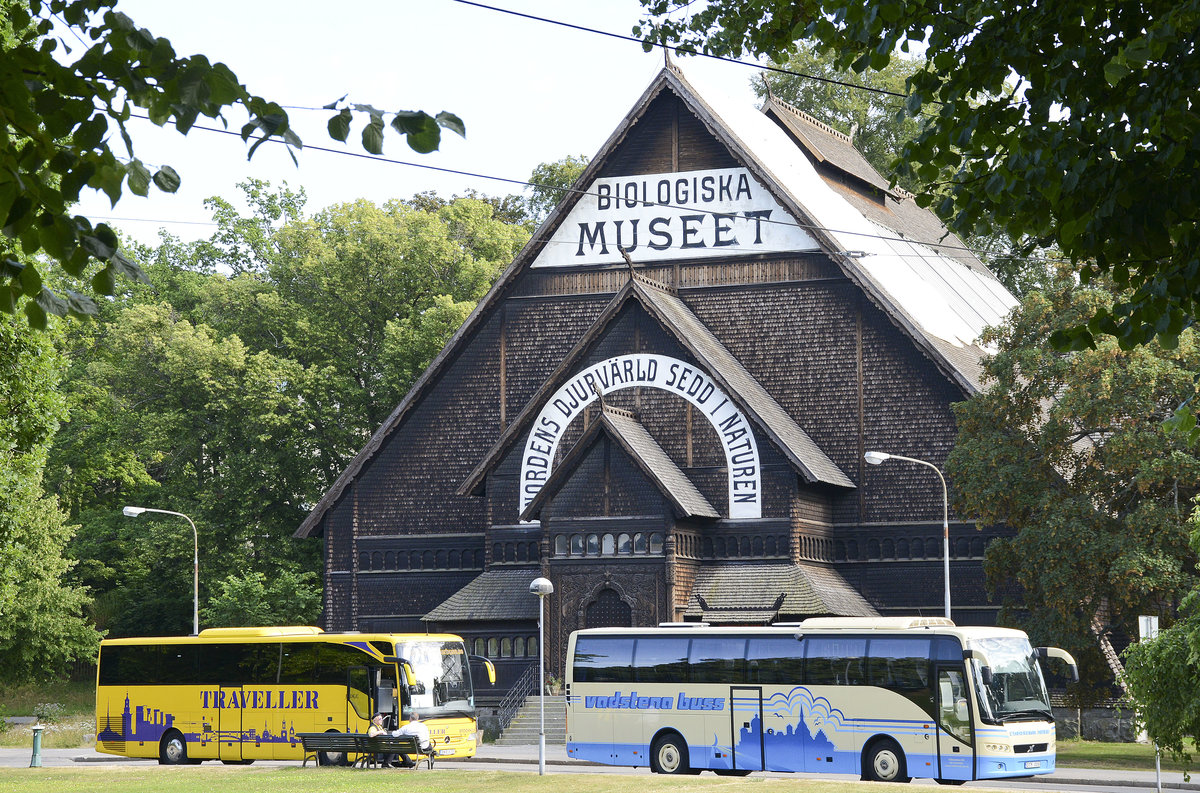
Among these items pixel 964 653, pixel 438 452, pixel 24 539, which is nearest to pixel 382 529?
pixel 438 452

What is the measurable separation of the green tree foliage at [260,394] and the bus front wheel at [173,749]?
17.7 m

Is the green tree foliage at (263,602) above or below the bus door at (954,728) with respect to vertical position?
above

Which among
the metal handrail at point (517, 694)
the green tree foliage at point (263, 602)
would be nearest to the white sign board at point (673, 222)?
the metal handrail at point (517, 694)

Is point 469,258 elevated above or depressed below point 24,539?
above

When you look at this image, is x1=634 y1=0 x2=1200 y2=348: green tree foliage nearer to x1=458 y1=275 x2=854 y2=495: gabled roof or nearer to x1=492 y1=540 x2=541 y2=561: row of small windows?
x1=458 y1=275 x2=854 y2=495: gabled roof

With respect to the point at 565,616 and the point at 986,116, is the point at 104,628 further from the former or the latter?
the point at 986,116

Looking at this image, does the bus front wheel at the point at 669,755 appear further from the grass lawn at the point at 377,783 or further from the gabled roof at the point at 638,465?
the gabled roof at the point at 638,465

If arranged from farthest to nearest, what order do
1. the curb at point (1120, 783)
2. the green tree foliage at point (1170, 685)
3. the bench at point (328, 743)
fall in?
the bench at point (328, 743) < the curb at point (1120, 783) < the green tree foliage at point (1170, 685)

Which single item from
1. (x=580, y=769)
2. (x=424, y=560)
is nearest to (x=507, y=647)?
(x=424, y=560)

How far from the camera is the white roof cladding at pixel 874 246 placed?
4231 centimetres

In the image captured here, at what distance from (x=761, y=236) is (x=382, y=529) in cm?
1288

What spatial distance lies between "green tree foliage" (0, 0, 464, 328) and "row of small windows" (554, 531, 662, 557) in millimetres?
31850

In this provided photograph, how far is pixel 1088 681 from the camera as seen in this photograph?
36469 millimetres

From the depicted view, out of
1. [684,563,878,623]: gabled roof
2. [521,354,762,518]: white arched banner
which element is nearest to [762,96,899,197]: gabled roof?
[521,354,762,518]: white arched banner
